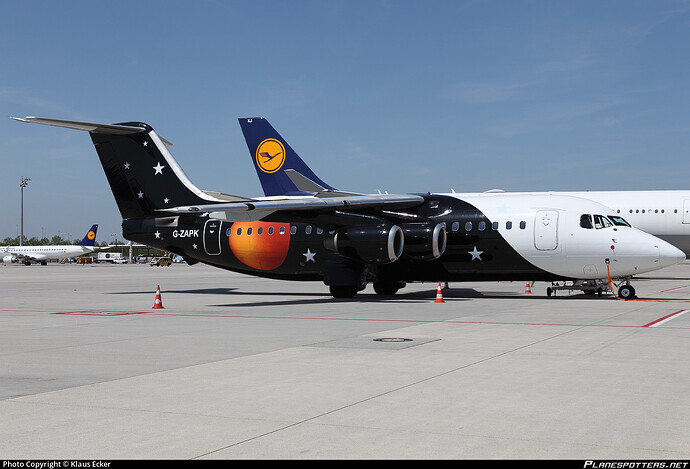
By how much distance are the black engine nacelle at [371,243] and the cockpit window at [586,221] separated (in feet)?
20.3

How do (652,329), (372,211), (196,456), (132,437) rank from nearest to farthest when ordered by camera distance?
(196,456), (132,437), (652,329), (372,211)

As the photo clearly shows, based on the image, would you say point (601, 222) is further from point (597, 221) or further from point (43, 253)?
point (43, 253)

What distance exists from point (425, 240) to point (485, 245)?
2.17m

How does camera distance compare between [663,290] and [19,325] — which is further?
[663,290]

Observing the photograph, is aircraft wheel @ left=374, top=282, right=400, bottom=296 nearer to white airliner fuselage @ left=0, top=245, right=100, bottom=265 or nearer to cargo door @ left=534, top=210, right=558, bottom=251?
cargo door @ left=534, top=210, right=558, bottom=251

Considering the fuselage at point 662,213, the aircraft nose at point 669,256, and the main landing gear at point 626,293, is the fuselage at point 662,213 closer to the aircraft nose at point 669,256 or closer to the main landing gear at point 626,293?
the main landing gear at point 626,293

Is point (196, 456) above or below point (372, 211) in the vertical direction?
below

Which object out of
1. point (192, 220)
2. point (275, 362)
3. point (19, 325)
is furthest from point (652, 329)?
point (192, 220)

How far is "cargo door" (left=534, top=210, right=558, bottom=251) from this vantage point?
23875 mm

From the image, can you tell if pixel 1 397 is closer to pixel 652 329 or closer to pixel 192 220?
pixel 652 329

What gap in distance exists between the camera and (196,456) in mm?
5699

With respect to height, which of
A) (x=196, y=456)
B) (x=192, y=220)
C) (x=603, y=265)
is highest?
(x=192, y=220)

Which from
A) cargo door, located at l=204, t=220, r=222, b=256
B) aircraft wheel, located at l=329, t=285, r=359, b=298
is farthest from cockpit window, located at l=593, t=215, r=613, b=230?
cargo door, located at l=204, t=220, r=222, b=256

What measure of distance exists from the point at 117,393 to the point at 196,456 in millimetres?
3066
